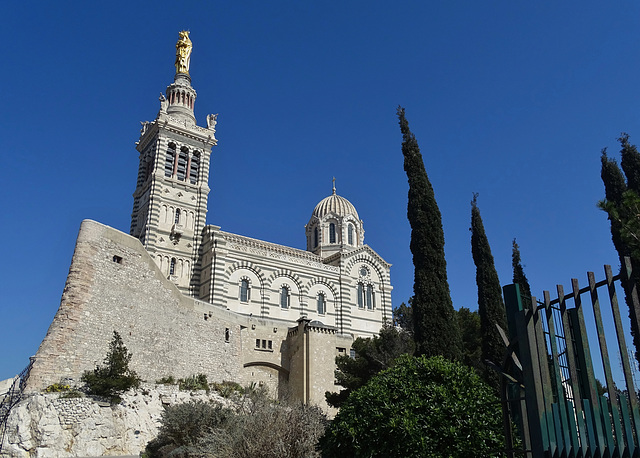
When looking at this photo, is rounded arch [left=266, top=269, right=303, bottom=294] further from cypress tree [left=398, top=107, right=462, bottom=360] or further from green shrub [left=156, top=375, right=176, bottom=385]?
cypress tree [left=398, top=107, right=462, bottom=360]

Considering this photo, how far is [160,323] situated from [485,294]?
13.6 metres

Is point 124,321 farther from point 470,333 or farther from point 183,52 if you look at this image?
point 183,52

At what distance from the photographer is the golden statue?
146 feet

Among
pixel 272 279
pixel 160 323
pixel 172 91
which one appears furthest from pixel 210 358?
pixel 172 91

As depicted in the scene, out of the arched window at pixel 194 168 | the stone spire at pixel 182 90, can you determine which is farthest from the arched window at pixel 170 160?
the stone spire at pixel 182 90

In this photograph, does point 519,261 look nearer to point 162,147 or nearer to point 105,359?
point 105,359

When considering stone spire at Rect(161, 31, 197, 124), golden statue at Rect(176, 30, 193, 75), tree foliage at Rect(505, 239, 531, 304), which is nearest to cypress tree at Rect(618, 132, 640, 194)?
tree foliage at Rect(505, 239, 531, 304)

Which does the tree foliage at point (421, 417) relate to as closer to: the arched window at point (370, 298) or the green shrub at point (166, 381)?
the green shrub at point (166, 381)

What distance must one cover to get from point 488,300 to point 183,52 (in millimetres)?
36275

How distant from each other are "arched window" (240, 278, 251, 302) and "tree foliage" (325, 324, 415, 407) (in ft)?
38.8

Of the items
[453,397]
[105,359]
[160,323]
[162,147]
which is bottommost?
[453,397]

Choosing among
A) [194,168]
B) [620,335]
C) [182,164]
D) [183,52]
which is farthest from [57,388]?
[183,52]

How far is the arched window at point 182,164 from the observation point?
38.2 m

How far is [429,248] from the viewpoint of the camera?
18609 millimetres
